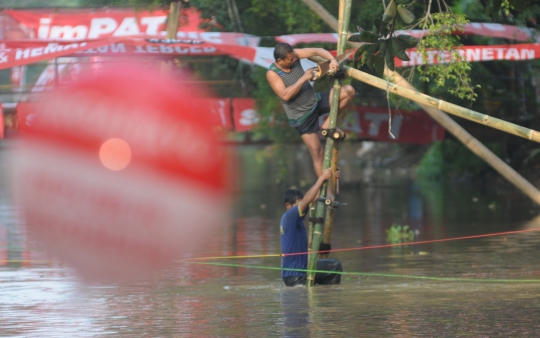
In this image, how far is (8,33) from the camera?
21.9 meters

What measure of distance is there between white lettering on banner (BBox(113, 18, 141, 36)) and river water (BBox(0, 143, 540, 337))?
18.4 ft

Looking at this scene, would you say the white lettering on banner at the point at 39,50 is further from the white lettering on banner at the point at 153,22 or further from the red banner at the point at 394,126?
the red banner at the point at 394,126

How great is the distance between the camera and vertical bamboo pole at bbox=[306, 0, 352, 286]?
10.2 meters

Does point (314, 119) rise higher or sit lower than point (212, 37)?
lower

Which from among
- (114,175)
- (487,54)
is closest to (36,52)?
(114,175)

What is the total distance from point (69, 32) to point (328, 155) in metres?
13.0

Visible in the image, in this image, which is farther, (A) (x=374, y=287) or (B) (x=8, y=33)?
(B) (x=8, y=33)

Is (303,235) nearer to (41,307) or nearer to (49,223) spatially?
(41,307)

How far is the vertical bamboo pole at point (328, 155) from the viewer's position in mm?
10164

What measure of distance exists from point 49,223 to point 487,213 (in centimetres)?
978

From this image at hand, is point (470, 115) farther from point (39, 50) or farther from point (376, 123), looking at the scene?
point (376, 123)

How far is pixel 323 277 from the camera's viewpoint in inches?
419

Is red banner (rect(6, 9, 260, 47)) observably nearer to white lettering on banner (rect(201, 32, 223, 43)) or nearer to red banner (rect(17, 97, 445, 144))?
white lettering on banner (rect(201, 32, 223, 43))

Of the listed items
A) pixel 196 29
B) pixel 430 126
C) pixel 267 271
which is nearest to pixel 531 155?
pixel 430 126
